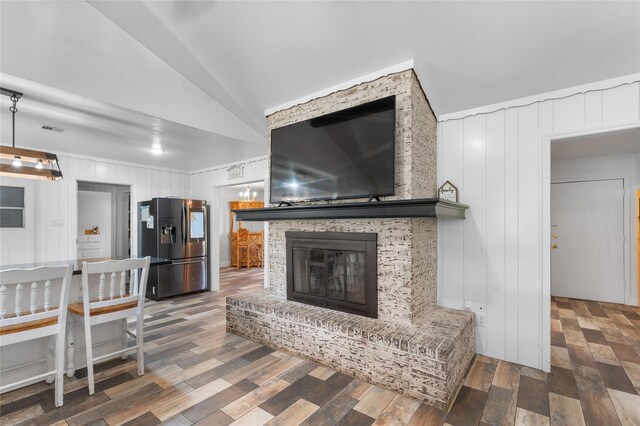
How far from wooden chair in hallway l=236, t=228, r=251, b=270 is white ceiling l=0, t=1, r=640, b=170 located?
16.7ft

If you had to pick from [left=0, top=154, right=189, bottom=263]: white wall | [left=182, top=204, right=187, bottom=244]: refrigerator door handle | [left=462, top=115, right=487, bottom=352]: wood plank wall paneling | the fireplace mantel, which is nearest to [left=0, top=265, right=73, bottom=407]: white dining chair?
the fireplace mantel

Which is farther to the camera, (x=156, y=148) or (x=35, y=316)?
(x=156, y=148)

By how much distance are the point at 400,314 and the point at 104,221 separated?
22.2 ft

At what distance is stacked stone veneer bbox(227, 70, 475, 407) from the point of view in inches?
84.8

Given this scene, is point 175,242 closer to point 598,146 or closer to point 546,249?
point 546,249

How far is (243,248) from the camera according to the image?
324 inches

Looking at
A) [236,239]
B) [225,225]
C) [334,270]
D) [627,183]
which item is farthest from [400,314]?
[225,225]

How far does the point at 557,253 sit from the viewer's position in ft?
16.9

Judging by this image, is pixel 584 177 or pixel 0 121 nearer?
pixel 0 121

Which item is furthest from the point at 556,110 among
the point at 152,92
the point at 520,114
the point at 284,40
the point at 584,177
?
the point at 152,92

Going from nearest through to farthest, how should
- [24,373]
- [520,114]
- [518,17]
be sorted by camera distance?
[518,17], [24,373], [520,114]

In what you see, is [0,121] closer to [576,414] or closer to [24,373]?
[24,373]

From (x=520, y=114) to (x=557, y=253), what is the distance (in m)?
3.70

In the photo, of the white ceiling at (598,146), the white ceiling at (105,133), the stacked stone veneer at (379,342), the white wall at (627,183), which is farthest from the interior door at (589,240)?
the white ceiling at (105,133)
